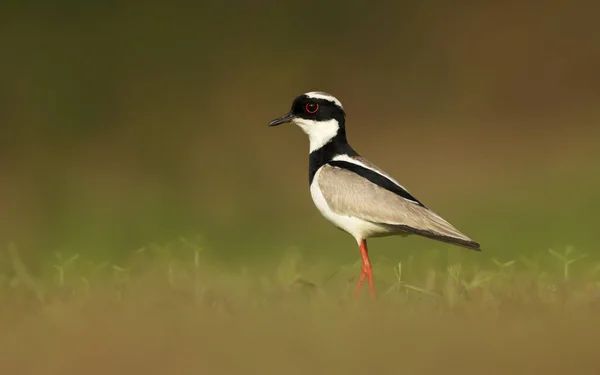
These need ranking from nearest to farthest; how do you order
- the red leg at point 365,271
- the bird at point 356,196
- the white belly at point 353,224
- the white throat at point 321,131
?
the red leg at point 365,271 < the bird at point 356,196 < the white belly at point 353,224 < the white throat at point 321,131

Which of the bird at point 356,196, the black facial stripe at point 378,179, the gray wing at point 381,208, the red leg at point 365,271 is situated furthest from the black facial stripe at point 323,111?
the red leg at point 365,271

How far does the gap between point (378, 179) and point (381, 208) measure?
34 centimetres

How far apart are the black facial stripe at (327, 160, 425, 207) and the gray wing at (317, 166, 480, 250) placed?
0.04 metres

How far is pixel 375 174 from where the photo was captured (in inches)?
296

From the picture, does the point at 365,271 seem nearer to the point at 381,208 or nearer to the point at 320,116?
the point at 381,208

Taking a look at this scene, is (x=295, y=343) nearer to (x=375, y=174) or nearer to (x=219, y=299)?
(x=219, y=299)

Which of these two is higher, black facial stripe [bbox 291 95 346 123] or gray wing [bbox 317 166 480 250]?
black facial stripe [bbox 291 95 346 123]

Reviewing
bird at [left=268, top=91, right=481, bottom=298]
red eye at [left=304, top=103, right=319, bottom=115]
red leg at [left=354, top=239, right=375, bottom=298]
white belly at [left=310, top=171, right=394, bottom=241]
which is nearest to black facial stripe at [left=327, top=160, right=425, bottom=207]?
bird at [left=268, top=91, right=481, bottom=298]

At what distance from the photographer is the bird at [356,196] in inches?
278

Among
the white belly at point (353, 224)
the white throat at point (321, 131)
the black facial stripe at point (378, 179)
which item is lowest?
the white belly at point (353, 224)

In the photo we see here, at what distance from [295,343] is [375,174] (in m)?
2.83

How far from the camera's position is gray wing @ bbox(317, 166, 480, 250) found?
698 cm

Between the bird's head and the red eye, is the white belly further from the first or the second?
the red eye

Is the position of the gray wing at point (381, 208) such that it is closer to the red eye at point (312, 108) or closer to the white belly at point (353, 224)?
the white belly at point (353, 224)
